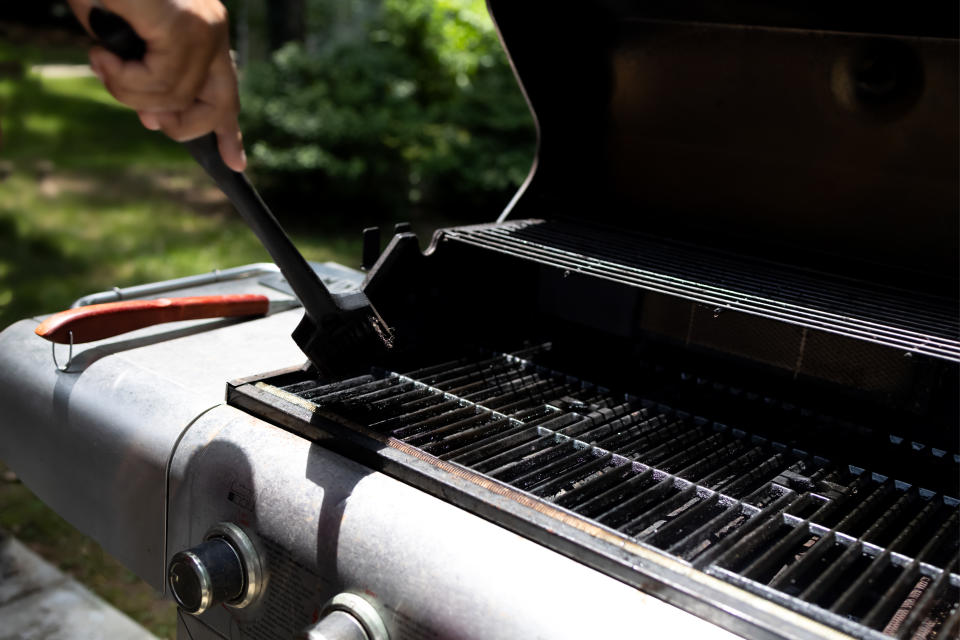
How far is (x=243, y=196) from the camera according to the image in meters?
1.04

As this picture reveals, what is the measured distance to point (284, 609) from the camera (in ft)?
3.76

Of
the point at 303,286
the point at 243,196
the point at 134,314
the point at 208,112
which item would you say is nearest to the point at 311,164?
the point at 134,314

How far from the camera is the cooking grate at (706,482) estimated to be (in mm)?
965

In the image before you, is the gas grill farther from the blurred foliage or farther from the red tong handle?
the blurred foliage

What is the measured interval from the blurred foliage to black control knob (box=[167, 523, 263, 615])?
472 centimetres

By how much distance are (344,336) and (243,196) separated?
0.35 metres

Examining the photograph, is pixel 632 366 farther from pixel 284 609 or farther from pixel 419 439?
pixel 284 609

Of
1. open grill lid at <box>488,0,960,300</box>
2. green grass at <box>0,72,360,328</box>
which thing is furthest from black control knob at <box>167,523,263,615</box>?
green grass at <box>0,72,360,328</box>

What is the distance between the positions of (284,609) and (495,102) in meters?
5.17

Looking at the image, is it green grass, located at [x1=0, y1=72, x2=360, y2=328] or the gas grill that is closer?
the gas grill

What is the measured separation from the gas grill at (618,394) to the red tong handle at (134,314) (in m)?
0.04

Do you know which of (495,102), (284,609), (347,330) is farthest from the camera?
(495,102)

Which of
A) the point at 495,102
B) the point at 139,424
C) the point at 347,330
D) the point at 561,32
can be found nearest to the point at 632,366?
the point at 347,330

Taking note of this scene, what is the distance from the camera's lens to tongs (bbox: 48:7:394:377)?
77 centimetres
